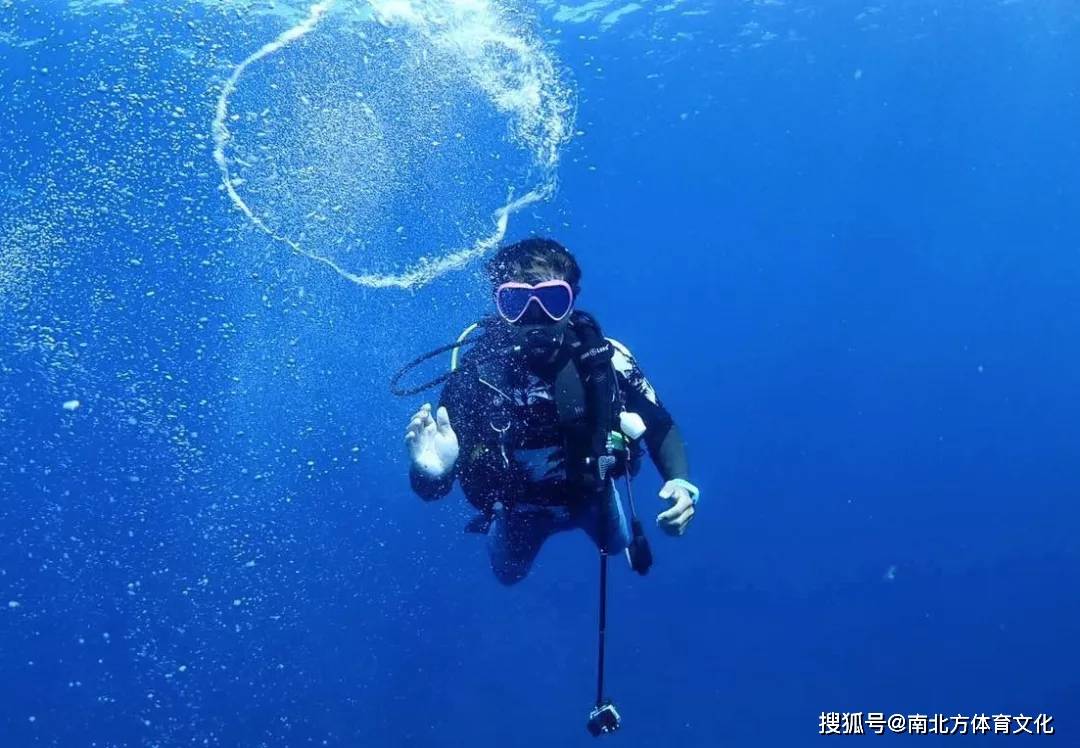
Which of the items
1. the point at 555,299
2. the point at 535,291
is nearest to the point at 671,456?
the point at 555,299

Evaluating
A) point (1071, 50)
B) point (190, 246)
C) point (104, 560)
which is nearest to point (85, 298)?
point (190, 246)

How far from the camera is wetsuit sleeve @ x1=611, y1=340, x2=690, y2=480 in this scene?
4355 millimetres

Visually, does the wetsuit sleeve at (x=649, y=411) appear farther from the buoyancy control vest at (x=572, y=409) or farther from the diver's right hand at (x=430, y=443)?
the diver's right hand at (x=430, y=443)

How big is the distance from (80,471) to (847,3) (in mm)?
33508

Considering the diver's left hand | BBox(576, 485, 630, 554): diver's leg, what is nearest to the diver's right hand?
the diver's left hand

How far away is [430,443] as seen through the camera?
11.0ft

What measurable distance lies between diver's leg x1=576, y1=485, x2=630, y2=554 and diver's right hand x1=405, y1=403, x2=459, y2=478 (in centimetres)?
159

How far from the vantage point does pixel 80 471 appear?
2978cm

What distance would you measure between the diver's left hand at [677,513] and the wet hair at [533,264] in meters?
1.25

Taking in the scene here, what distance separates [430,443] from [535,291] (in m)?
Result: 0.98

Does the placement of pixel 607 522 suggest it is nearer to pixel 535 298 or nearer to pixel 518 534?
pixel 518 534

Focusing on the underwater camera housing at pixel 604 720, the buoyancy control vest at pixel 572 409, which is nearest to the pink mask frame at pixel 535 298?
the buoyancy control vest at pixel 572 409

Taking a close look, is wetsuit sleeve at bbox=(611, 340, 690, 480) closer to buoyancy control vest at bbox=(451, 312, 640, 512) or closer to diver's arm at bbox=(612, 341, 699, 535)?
diver's arm at bbox=(612, 341, 699, 535)

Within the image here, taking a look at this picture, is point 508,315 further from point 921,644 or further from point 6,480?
point 6,480
